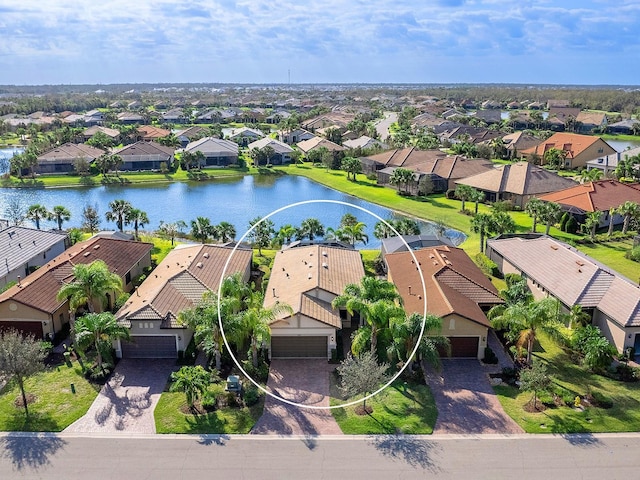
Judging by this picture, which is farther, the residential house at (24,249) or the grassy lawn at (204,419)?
the residential house at (24,249)

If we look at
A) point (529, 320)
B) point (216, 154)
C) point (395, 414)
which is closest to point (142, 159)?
point (216, 154)

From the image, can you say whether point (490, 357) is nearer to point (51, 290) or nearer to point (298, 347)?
point (298, 347)

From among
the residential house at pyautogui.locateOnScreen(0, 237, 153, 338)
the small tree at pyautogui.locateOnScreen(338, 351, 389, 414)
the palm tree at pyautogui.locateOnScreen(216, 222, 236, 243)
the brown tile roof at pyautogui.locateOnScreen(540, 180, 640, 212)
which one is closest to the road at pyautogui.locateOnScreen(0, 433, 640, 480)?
the small tree at pyautogui.locateOnScreen(338, 351, 389, 414)

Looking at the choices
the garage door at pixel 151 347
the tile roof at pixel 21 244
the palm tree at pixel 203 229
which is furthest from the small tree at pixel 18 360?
the palm tree at pixel 203 229

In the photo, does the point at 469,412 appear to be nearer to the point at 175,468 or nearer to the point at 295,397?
the point at 295,397

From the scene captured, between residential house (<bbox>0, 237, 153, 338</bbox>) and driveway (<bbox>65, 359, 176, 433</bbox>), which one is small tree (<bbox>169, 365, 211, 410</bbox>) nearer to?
driveway (<bbox>65, 359, 176, 433</bbox>)

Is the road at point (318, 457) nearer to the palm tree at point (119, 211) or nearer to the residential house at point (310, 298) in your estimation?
the residential house at point (310, 298)

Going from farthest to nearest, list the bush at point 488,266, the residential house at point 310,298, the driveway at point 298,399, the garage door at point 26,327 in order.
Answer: the bush at point 488,266
the garage door at point 26,327
the residential house at point 310,298
the driveway at point 298,399
